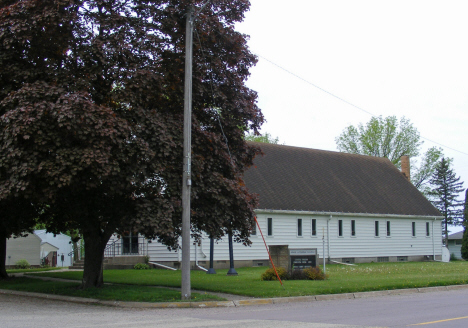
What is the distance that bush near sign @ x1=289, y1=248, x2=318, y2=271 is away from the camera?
870 inches

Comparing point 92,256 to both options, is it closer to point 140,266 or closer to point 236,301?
point 236,301

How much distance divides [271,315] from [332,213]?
82.7 feet

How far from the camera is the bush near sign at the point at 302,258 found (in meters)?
22.1

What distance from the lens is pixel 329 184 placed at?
40.4m

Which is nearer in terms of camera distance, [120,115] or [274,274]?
[120,115]

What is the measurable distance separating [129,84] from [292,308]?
7798mm

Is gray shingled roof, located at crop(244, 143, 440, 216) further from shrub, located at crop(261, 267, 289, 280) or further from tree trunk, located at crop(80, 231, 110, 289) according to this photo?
tree trunk, located at crop(80, 231, 110, 289)

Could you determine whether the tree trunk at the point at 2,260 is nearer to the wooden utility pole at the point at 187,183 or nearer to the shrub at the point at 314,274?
the wooden utility pole at the point at 187,183

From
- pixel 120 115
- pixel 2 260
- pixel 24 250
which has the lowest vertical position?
pixel 24 250

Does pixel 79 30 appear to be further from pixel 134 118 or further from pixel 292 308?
pixel 292 308

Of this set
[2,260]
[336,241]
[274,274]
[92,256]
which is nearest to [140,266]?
[2,260]

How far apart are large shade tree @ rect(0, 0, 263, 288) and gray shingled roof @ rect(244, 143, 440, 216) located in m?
15.7

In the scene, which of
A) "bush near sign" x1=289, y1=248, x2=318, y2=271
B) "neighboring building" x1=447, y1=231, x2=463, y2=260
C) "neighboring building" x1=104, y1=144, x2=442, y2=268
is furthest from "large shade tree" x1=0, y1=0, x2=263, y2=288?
"neighboring building" x1=447, y1=231, x2=463, y2=260

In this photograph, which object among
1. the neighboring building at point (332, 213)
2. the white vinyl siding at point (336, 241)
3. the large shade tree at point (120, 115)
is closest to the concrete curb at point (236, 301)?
the large shade tree at point (120, 115)
